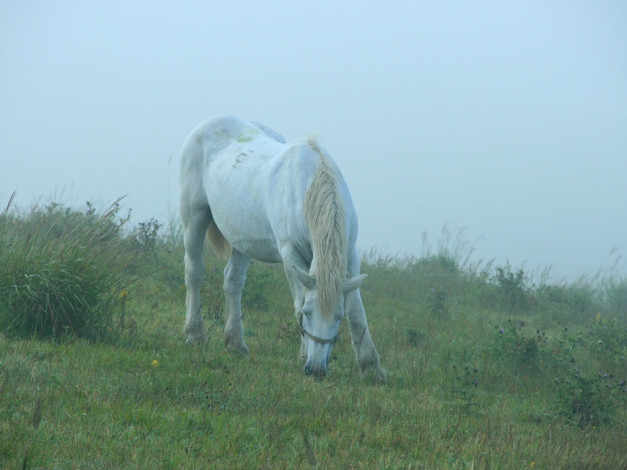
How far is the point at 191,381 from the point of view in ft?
15.8

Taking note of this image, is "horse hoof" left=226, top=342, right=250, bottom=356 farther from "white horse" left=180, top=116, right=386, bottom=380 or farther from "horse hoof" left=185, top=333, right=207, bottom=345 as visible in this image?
"horse hoof" left=185, top=333, right=207, bottom=345

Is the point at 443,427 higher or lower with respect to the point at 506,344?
lower

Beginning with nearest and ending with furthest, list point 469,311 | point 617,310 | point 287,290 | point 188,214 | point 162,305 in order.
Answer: point 188,214, point 162,305, point 287,290, point 469,311, point 617,310

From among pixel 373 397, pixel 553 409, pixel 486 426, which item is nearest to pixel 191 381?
pixel 373 397

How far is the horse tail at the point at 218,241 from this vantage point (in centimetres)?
798

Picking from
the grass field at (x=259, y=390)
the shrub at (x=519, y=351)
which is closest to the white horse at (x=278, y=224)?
the grass field at (x=259, y=390)

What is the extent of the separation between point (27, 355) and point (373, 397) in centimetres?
267

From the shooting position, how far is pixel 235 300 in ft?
24.2

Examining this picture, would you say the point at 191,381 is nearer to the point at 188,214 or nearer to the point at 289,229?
the point at 289,229

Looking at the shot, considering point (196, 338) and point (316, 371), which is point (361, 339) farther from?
point (196, 338)

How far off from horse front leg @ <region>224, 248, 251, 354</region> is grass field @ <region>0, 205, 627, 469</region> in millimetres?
177

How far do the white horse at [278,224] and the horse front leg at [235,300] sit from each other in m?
0.01

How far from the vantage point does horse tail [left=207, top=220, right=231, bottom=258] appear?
26.2 feet

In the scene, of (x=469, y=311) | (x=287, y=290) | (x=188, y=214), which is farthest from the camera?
(x=469, y=311)
